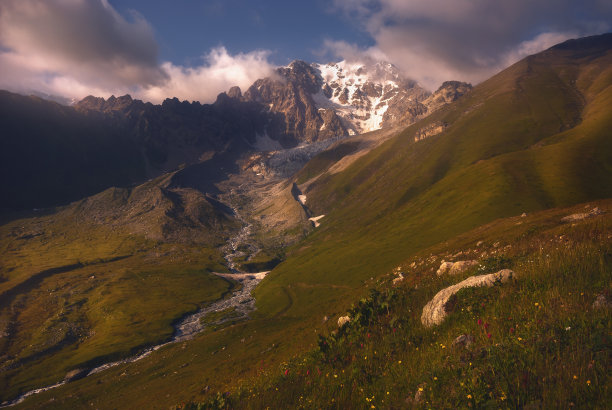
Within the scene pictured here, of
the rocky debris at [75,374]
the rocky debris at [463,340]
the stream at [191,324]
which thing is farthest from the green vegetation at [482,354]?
the rocky debris at [75,374]

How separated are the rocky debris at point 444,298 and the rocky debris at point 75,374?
14570 cm

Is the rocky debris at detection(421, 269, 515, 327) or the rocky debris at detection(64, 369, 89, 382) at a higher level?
the rocky debris at detection(421, 269, 515, 327)

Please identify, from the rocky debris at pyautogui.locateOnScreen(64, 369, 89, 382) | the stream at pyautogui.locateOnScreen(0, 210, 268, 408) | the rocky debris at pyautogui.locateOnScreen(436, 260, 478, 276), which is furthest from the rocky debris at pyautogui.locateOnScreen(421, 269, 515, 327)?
the rocky debris at pyautogui.locateOnScreen(64, 369, 89, 382)

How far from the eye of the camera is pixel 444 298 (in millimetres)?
12227

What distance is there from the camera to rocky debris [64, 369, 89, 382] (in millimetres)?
113938

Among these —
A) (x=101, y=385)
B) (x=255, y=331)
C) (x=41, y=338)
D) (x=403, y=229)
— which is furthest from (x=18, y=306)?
(x=403, y=229)

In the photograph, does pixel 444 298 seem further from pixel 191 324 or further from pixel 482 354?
pixel 191 324

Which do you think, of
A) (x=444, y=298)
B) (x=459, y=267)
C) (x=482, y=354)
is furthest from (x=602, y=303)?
(x=459, y=267)

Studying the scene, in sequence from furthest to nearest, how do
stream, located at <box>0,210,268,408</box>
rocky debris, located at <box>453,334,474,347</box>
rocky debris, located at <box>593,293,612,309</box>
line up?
stream, located at <box>0,210,268,408</box> → rocky debris, located at <box>453,334,474,347</box> → rocky debris, located at <box>593,293,612,309</box>

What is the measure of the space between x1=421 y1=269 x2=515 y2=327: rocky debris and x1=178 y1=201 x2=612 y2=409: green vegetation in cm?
37

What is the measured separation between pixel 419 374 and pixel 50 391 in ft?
462

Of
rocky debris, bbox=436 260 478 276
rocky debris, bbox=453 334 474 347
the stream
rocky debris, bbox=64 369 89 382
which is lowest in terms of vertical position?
the stream

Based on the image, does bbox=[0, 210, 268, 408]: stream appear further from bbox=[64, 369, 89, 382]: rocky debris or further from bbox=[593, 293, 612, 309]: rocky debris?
bbox=[593, 293, 612, 309]: rocky debris

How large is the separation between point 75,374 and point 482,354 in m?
151
